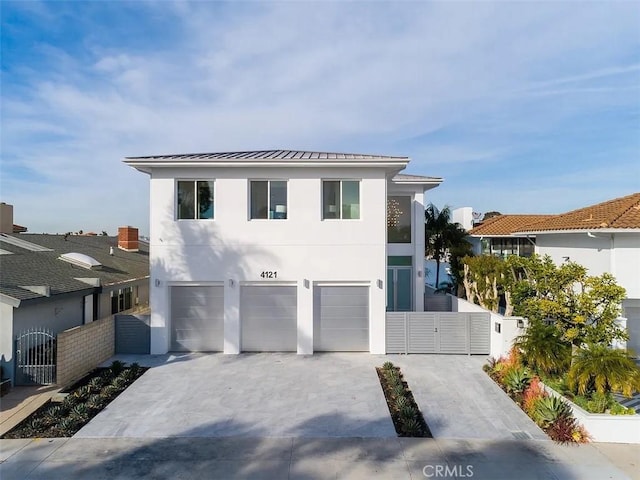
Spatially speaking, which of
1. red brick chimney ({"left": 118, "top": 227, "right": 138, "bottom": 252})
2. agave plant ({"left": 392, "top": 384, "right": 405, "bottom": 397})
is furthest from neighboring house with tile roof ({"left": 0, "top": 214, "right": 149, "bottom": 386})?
agave plant ({"left": 392, "top": 384, "right": 405, "bottom": 397})

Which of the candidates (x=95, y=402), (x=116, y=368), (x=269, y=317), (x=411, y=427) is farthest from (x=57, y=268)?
(x=411, y=427)

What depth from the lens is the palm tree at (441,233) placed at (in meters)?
19.7

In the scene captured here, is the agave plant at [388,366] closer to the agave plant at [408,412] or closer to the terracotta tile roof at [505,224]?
the agave plant at [408,412]

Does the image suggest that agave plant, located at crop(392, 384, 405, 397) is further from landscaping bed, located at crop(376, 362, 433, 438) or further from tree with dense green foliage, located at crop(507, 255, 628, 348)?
tree with dense green foliage, located at crop(507, 255, 628, 348)

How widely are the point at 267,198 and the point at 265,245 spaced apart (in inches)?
64.7

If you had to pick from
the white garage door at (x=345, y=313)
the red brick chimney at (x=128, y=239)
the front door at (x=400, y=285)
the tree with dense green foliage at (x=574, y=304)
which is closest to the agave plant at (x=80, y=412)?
the white garage door at (x=345, y=313)

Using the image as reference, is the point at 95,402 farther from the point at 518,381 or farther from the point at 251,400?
the point at 518,381

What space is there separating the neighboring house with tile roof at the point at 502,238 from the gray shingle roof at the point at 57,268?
19935 mm

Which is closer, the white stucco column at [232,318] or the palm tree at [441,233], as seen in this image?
the white stucco column at [232,318]

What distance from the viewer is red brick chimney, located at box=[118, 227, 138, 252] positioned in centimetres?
2283

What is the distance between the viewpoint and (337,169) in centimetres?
1247

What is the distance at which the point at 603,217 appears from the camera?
12625 mm

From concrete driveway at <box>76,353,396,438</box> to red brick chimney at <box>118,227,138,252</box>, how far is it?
12.9 m

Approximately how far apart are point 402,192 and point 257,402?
35.2 feet
